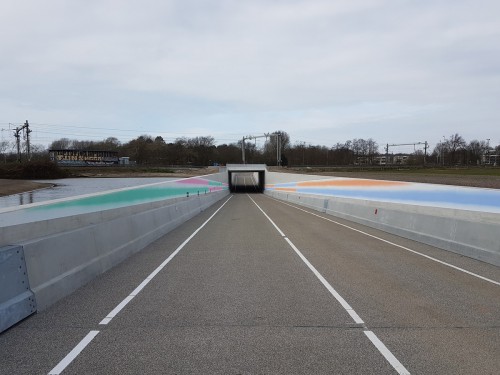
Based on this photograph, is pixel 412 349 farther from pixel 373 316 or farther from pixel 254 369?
pixel 254 369

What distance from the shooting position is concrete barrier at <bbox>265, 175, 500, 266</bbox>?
32.8ft

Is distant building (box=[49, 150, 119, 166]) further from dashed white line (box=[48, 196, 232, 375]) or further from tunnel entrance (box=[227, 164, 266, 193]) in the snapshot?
dashed white line (box=[48, 196, 232, 375])

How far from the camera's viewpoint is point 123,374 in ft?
13.3

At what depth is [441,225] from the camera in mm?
12383

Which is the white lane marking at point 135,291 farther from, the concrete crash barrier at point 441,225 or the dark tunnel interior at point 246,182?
the dark tunnel interior at point 246,182

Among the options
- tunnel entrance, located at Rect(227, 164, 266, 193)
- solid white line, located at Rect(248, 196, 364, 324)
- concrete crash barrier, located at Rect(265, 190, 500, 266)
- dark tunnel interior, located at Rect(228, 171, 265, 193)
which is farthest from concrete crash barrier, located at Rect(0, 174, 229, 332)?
dark tunnel interior, located at Rect(228, 171, 265, 193)

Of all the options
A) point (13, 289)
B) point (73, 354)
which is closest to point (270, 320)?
point (73, 354)

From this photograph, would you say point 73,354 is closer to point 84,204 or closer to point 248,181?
point 84,204

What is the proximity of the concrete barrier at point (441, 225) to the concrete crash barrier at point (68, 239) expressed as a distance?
8340 mm

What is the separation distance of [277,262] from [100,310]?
15.2ft

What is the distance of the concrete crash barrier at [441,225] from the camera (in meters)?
10.0

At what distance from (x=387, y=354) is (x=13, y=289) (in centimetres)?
452

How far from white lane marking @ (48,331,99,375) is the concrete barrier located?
28.0 ft

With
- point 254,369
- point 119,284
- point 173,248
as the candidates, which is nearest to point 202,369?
point 254,369
